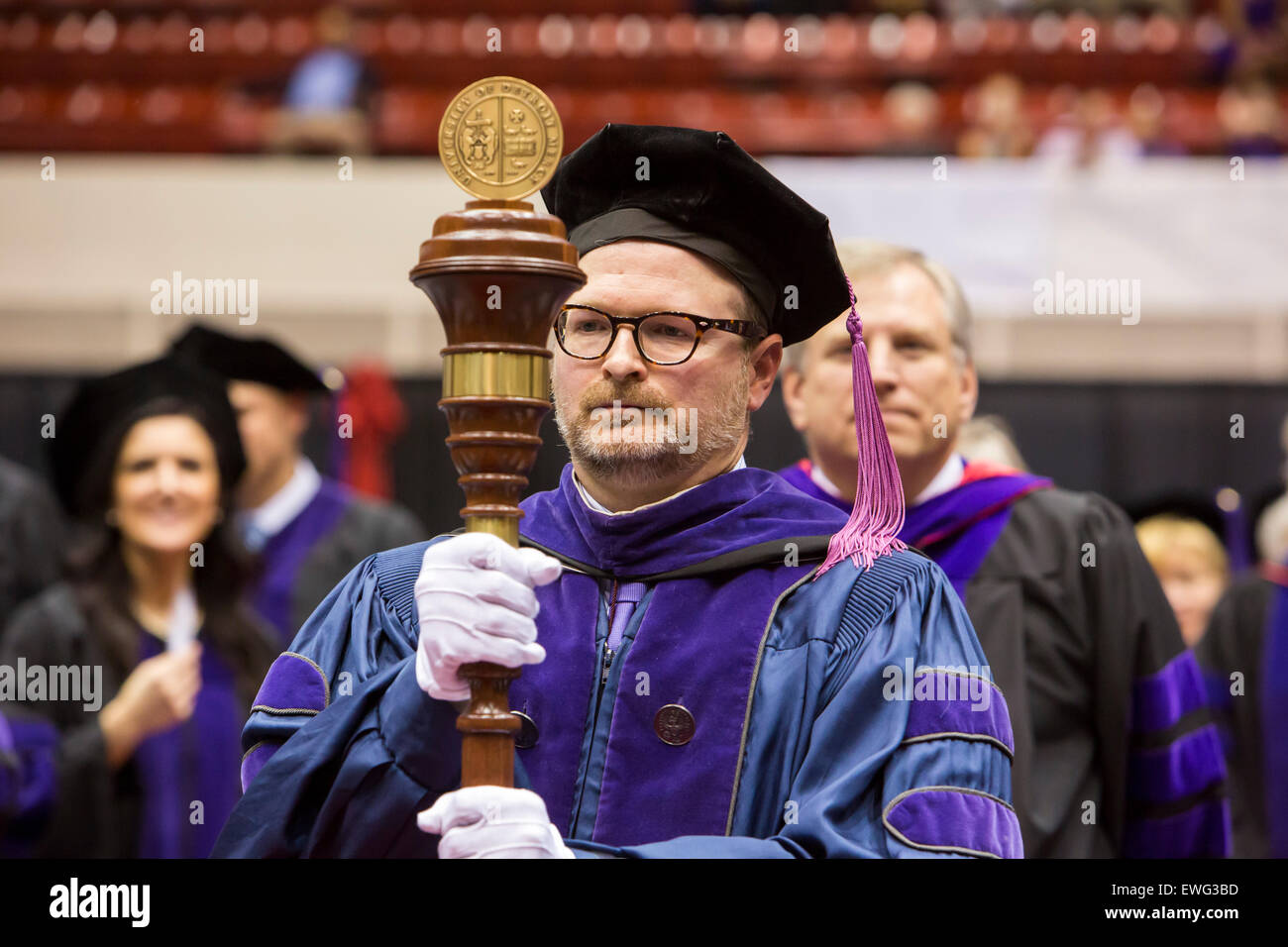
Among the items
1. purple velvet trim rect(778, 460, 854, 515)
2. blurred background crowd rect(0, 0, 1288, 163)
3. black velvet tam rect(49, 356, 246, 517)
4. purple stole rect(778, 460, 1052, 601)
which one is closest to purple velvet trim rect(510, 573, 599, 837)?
purple velvet trim rect(778, 460, 854, 515)

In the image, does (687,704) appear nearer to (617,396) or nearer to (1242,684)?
(617,396)

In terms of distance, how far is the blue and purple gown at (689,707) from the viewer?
6.81ft

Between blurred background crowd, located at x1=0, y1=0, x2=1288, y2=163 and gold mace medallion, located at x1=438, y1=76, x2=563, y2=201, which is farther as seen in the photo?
blurred background crowd, located at x1=0, y1=0, x2=1288, y2=163

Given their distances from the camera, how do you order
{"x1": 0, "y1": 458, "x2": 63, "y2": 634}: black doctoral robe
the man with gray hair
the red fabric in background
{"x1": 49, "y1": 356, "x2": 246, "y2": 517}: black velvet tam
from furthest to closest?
the red fabric in background
{"x1": 0, "y1": 458, "x2": 63, "y2": 634}: black doctoral robe
{"x1": 49, "y1": 356, "x2": 246, "y2": 517}: black velvet tam
the man with gray hair

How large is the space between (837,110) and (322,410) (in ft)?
13.5

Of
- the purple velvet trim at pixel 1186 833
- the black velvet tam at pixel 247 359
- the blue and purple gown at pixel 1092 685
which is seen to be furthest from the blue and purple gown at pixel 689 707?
the black velvet tam at pixel 247 359

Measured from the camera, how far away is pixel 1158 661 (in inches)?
141

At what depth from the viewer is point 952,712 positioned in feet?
7.22

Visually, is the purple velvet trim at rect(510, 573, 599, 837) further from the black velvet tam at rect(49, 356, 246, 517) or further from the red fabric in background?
the red fabric in background

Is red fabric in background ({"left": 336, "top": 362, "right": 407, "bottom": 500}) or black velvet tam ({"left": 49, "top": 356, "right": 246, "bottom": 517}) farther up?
red fabric in background ({"left": 336, "top": 362, "right": 407, "bottom": 500})

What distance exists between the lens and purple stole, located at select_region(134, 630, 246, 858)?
191 inches

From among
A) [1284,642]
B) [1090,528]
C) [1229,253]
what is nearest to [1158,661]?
[1090,528]

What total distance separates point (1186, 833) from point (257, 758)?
7.19 ft
